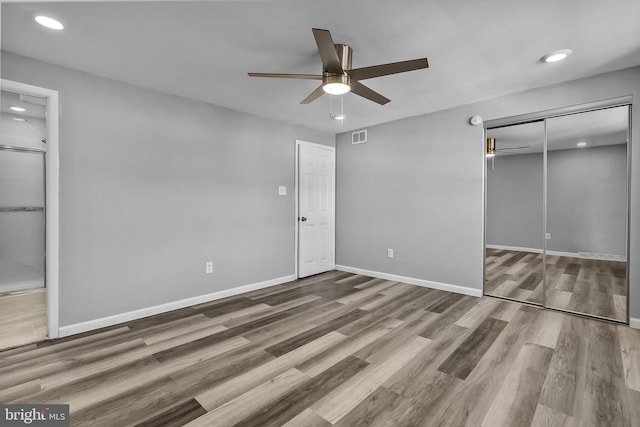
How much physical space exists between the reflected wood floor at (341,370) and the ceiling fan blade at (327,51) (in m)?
2.20

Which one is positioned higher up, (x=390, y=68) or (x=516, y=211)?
(x=390, y=68)

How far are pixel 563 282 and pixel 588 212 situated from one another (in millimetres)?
900

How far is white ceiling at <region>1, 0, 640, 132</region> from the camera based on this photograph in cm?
188

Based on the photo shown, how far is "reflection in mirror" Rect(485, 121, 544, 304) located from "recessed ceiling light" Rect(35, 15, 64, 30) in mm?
4319

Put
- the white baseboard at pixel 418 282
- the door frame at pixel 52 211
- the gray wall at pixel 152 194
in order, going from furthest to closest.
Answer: the white baseboard at pixel 418 282
the gray wall at pixel 152 194
the door frame at pixel 52 211

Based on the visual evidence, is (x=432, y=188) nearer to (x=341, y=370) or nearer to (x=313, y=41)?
(x=313, y=41)

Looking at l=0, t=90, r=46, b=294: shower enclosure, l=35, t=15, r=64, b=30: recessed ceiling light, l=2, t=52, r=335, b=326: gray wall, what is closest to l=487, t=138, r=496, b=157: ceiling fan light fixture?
l=2, t=52, r=335, b=326: gray wall

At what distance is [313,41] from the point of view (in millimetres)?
2244

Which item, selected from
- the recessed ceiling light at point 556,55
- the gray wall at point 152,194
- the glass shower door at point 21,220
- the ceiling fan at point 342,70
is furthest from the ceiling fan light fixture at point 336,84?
the glass shower door at point 21,220

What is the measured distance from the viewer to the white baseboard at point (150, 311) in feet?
8.82

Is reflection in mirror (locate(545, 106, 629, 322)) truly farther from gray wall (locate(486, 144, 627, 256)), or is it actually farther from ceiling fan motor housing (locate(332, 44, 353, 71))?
ceiling fan motor housing (locate(332, 44, 353, 71))

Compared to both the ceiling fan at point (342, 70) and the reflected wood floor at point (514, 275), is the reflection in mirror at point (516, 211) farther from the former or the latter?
the ceiling fan at point (342, 70)

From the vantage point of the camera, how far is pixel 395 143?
447 centimetres

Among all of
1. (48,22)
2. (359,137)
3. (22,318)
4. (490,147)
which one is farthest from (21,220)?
(490,147)
